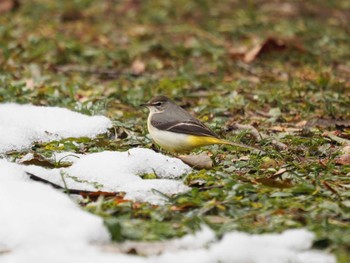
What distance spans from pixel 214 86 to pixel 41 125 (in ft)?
9.02

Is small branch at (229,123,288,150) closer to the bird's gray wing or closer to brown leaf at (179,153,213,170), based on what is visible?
the bird's gray wing

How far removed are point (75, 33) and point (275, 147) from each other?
18.1 feet

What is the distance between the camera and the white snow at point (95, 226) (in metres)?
3.85

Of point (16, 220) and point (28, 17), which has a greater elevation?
point (16, 220)

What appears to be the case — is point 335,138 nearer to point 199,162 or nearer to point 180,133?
point 180,133

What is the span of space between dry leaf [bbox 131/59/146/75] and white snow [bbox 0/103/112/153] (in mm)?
2372

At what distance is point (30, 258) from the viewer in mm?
3820

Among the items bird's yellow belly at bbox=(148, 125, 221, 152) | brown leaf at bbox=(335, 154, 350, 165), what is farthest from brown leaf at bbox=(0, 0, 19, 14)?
brown leaf at bbox=(335, 154, 350, 165)

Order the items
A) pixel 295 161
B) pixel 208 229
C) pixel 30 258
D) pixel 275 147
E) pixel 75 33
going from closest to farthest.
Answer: pixel 30 258
pixel 208 229
pixel 295 161
pixel 275 147
pixel 75 33

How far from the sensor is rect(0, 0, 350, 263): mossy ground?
459 centimetres

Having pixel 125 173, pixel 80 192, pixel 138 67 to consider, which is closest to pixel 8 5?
pixel 138 67

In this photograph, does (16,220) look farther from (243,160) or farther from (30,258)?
(243,160)

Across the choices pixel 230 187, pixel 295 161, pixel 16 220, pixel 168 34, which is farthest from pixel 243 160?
pixel 168 34

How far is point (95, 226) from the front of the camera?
162 inches
